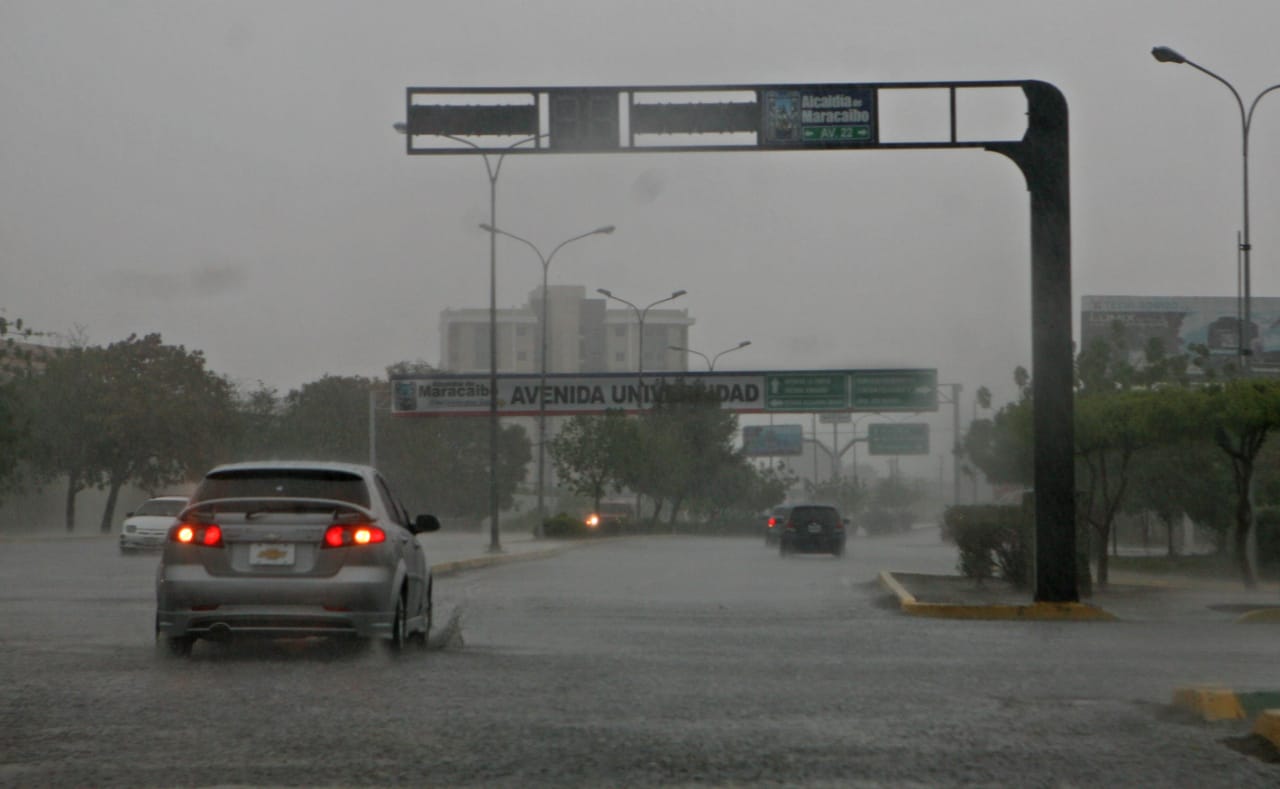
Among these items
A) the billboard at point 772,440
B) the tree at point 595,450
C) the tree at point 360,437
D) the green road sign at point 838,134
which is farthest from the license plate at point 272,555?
the billboard at point 772,440

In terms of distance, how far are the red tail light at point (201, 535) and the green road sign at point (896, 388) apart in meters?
55.2

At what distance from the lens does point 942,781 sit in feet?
23.4

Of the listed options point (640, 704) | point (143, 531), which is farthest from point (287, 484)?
point (143, 531)

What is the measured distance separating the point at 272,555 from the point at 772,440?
8525 centimetres

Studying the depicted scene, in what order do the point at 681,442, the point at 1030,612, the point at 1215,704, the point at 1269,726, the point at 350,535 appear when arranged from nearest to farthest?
the point at 1269,726 → the point at 1215,704 → the point at 350,535 → the point at 1030,612 → the point at 681,442

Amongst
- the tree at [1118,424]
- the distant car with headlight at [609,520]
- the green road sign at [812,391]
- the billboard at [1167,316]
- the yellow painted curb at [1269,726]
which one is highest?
the billboard at [1167,316]

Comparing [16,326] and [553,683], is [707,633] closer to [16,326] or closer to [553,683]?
[553,683]

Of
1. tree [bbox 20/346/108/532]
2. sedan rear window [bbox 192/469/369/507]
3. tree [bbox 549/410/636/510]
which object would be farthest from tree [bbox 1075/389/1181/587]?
tree [bbox 20/346/108/532]

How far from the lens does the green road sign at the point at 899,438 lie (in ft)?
301

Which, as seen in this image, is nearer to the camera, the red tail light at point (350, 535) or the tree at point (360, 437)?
the red tail light at point (350, 535)

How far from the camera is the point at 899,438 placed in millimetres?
92375

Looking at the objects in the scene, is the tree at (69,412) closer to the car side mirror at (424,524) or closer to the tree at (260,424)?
the tree at (260,424)

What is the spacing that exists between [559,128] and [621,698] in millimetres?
10769

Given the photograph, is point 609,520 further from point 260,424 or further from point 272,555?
point 272,555
